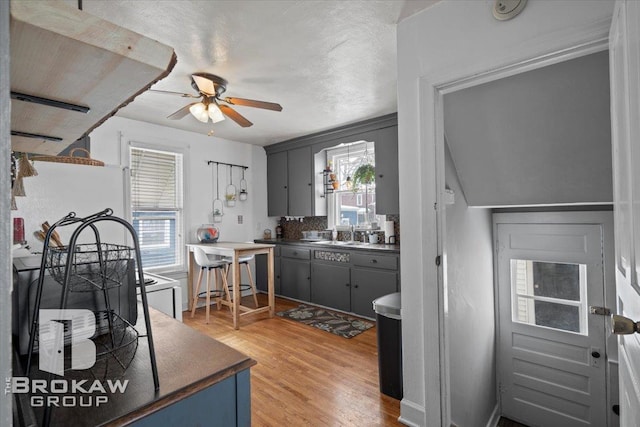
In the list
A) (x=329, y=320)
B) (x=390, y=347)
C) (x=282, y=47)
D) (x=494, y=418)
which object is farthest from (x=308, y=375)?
(x=282, y=47)

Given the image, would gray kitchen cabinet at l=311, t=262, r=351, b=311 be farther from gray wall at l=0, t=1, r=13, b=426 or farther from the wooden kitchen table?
gray wall at l=0, t=1, r=13, b=426

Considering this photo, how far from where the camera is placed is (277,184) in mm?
5219

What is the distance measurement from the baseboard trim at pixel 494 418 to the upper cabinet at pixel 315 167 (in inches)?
81.7

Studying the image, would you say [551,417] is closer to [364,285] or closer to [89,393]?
[364,285]

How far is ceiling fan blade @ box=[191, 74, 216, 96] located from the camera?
2.38 metres

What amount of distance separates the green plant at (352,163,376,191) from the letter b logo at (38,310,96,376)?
144 inches

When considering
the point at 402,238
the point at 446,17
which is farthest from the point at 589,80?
the point at 402,238

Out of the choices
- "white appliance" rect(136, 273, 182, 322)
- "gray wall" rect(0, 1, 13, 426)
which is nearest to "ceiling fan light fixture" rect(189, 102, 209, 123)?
"white appliance" rect(136, 273, 182, 322)

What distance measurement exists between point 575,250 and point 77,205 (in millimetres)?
3511

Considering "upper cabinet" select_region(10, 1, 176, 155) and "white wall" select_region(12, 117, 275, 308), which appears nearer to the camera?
"upper cabinet" select_region(10, 1, 176, 155)

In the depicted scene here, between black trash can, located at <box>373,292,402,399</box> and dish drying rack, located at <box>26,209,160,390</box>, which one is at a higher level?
dish drying rack, located at <box>26,209,160,390</box>

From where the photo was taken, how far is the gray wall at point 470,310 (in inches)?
74.2

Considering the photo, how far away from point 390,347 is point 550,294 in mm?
1204

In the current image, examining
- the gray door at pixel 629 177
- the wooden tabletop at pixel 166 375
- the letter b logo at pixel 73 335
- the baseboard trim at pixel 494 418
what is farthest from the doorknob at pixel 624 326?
the baseboard trim at pixel 494 418
